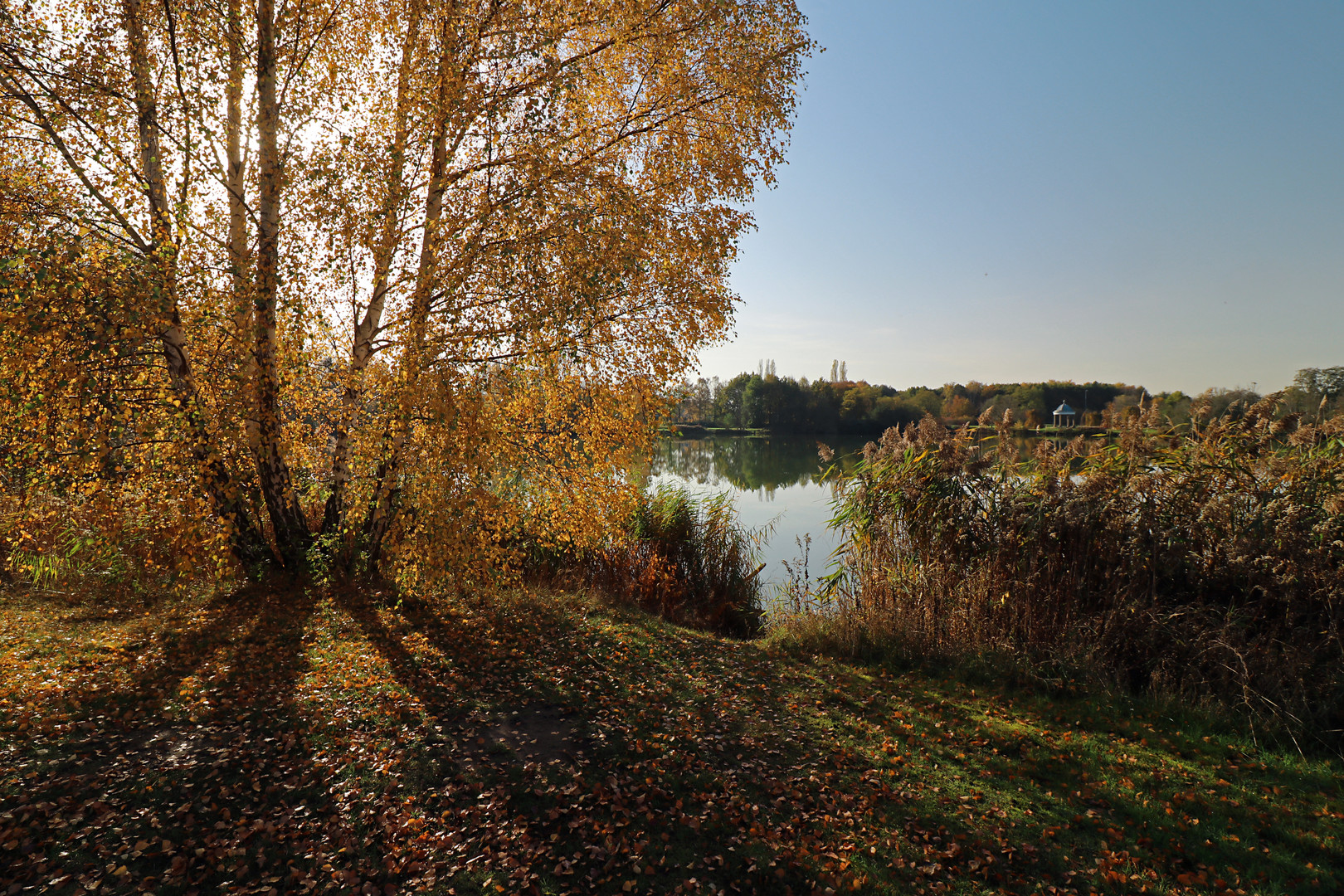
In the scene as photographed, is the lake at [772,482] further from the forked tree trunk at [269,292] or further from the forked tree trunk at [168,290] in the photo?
the forked tree trunk at [168,290]

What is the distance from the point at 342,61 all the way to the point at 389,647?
6641 mm

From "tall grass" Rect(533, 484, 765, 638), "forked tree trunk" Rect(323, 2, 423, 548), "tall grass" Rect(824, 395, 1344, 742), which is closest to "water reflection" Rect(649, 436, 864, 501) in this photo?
"tall grass" Rect(824, 395, 1344, 742)

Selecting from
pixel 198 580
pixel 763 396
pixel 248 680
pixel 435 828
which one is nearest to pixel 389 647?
pixel 248 680

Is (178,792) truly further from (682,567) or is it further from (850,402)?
(850,402)

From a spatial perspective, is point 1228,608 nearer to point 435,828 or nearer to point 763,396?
point 435,828

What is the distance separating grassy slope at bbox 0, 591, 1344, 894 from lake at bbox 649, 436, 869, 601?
11.5ft

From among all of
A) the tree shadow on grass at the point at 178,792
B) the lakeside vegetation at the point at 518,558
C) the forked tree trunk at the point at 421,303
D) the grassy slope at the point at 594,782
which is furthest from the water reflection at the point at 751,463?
the tree shadow on grass at the point at 178,792

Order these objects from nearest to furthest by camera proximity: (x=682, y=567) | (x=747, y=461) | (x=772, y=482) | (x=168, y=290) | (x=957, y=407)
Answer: (x=168, y=290), (x=682, y=567), (x=772, y=482), (x=747, y=461), (x=957, y=407)

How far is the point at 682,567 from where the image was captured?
10.1m

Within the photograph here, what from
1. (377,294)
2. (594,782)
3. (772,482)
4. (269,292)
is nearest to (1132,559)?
(594,782)

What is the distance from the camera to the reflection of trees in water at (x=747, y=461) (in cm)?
2419

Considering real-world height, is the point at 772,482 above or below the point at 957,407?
below

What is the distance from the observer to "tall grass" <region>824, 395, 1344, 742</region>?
5.32m

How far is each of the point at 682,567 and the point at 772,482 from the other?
15.8m
